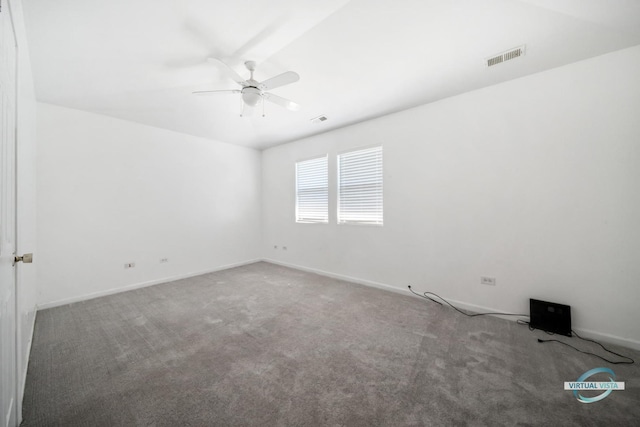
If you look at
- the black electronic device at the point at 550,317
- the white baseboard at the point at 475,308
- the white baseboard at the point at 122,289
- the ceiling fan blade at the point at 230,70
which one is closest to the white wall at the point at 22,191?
the ceiling fan blade at the point at 230,70

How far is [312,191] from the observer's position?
466 cm

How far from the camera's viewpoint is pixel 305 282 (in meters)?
3.95

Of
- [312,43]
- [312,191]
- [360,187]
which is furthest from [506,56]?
[312,191]

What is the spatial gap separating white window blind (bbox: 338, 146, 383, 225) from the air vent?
1675mm

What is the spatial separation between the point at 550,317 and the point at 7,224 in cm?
431

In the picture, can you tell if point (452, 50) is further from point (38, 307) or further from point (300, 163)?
point (38, 307)

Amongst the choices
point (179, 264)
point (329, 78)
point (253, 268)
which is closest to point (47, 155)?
point (179, 264)

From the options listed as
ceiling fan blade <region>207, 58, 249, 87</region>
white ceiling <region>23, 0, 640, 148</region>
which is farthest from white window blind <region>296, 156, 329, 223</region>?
ceiling fan blade <region>207, 58, 249, 87</region>

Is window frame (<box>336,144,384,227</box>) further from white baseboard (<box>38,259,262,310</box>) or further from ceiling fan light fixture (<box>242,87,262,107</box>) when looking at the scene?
white baseboard (<box>38,259,262,310</box>)

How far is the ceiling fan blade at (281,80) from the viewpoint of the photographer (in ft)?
6.52

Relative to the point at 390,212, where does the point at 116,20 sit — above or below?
above

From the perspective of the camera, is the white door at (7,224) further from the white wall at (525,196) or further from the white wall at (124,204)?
the white wall at (525,196)

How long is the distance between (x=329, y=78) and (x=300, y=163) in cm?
245

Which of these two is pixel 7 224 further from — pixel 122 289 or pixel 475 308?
pixel 475 308
